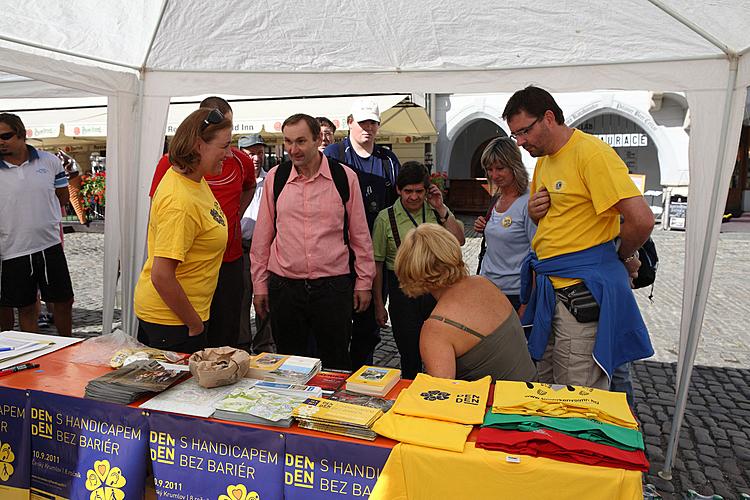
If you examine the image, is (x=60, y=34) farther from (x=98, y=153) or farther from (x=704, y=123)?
(x=98, y=153)

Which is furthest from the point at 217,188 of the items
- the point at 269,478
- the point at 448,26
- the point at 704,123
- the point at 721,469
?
the point at 721,469

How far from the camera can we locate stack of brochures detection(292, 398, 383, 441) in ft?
5.68

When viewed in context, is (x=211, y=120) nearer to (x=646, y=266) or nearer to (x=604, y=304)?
(x=604, y=304)

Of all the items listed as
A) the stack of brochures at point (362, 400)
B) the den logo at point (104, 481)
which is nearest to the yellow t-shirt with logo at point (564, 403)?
the stack of brochures at point (362, 400)

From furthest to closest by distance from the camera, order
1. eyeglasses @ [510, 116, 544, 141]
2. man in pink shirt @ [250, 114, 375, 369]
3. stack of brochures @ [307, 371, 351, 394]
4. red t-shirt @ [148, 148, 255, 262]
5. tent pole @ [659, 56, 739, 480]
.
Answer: red t-shirt @ [148, 148, 255, 262] < man in pink shirt @ [250, 114, 375, 369] < tent pole @ [659, 56, 739, 480] < eyeglasses @ [510, 116, 544, 141] < stack of brochures @ [307, 371, 351, 394]

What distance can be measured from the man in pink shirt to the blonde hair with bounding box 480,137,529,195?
82 cm

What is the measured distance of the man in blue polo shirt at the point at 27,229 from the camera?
416 centimetres

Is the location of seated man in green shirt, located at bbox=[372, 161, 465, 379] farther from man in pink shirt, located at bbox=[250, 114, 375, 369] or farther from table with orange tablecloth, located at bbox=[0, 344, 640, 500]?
table with orange tablecloth, located at bbox=[0, 344, 640, 500]

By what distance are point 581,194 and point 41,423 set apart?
2302 mm

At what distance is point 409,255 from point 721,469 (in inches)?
90.2

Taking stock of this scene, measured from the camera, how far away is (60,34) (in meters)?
3.31

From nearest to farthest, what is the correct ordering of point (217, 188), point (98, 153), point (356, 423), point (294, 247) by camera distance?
point (356, 423), point (294, 247), point (217, 188), point (98, 153)

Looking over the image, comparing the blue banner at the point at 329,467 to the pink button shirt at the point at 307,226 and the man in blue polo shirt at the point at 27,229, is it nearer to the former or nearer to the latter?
the pink button shirt at the point at 307,226

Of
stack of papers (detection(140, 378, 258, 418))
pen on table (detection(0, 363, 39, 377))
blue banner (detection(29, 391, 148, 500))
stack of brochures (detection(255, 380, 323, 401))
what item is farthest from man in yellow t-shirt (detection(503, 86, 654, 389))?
pen on table (detection(0, 363, 39, 377))
